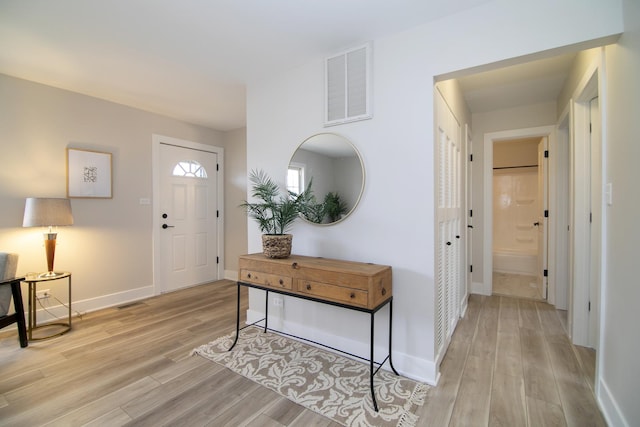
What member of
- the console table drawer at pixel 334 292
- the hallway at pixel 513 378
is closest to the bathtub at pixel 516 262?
the hallway at pixel 513 378

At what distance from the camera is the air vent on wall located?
2.17 metres

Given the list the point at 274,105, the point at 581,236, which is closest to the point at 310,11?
the point at 274,105

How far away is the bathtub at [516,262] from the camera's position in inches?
197

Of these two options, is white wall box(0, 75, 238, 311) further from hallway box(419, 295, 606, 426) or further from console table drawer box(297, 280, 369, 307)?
hallway box(419, 295, 606, 426)

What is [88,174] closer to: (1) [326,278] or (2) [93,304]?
(2) [93,304]

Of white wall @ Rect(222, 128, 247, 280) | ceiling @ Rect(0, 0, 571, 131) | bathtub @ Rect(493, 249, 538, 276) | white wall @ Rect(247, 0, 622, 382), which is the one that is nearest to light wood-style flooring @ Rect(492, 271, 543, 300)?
bathtub @ Rect(493, 249, 538, 276)

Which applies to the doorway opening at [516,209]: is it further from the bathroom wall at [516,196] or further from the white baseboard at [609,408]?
the white baseboard at [609,408]

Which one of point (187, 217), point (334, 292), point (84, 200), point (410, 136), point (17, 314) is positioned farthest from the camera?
point (187, 217)

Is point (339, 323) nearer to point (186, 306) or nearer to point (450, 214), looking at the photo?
point (450, 214)

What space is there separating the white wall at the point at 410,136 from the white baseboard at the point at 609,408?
2.88 ft

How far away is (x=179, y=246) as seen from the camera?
4.16 m

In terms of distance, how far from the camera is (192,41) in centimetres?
218

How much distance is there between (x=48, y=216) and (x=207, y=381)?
217 centimetres

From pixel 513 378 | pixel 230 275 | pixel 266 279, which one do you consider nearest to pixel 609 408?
pixel 513 378
